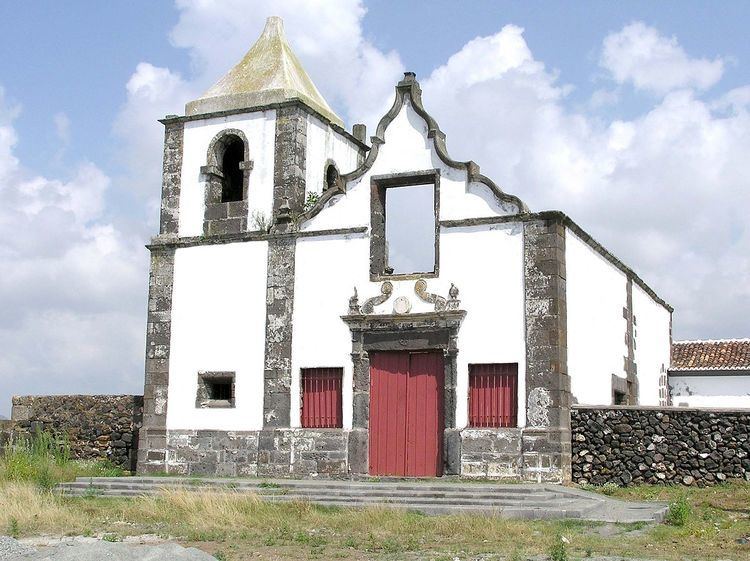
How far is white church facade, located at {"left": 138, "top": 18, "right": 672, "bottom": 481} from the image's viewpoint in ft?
61.8

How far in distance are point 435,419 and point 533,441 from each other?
197cm

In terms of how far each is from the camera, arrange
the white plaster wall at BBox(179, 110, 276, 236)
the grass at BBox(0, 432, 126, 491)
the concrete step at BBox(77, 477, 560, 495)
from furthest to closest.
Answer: the white plaster wall at BBox(179, 110, 276, 236), the grass at BBox(0, 432, 126, 491), the concrete step at BBox(77, 477, 560, 495)

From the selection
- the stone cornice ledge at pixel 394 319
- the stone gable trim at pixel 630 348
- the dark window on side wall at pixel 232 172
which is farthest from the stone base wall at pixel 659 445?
the dark window on side wall at pixel 232 172

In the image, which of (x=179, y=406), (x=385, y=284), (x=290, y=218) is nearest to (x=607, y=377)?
(x=385, y=284)

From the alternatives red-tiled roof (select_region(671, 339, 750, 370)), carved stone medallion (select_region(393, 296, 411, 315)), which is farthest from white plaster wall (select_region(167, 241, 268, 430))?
red-tiled roof (select_region(671, 339, 750, 370))

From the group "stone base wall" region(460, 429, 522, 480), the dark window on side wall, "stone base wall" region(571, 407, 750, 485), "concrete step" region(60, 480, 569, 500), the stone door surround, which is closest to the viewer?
"concrete step" region(60, 480, 569, 500)

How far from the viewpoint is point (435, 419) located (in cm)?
1928

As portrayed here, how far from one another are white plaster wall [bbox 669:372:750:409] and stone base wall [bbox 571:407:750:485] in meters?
13.1

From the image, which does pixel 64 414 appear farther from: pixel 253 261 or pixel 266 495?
pixel 266 495

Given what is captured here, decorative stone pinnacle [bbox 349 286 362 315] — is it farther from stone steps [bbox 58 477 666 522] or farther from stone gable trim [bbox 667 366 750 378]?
stone gable trim [bbox 667 366 750 378]

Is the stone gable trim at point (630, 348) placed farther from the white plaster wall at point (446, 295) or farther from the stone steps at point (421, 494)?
the stone steps at point (421, 494)

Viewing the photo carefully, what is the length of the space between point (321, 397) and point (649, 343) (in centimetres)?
1065

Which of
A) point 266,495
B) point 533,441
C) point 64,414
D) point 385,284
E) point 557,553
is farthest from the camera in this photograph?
point 64,414

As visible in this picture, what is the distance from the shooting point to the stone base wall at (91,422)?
23625mm
